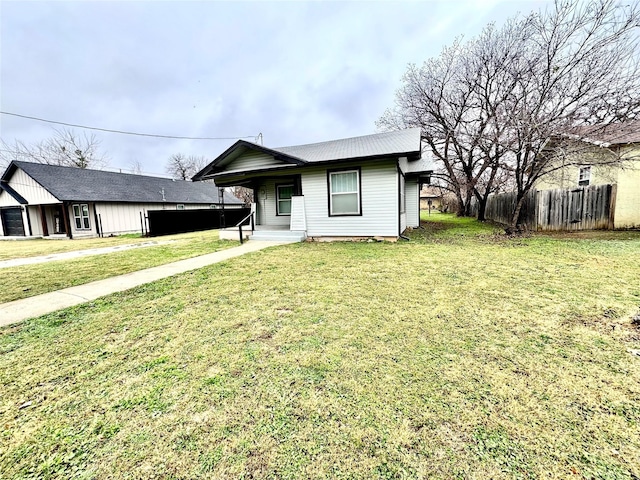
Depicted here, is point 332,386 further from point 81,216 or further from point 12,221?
point 12,221

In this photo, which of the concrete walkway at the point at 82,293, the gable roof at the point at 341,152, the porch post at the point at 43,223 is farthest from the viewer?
the porch post at the point at 43,223

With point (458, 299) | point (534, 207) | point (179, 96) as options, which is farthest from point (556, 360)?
point (179, 96)

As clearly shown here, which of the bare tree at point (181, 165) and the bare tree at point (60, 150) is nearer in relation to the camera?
the bare tree at point (60, 150)

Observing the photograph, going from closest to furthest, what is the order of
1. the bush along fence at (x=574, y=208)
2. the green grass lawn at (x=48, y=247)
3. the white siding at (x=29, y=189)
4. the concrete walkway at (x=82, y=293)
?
the concrete walkway at (x=82, y=293)
the green grass lawn at (x=48, y=247)
the bush along fence at (x=574, y=208)
the white siding at (x=29, y=189)

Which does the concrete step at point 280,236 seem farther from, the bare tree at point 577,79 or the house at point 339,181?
the bare tree at point 577,79

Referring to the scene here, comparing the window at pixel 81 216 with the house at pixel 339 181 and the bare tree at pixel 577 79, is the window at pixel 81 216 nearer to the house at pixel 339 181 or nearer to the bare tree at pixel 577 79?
the house at pixel 339 181

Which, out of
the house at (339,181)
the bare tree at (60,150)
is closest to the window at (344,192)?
the house at (339,181)

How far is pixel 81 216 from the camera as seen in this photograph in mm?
16938

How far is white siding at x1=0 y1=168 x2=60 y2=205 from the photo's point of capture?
1605 centimetres

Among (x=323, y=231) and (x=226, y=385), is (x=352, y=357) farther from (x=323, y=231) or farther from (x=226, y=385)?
(x=323, y=231)

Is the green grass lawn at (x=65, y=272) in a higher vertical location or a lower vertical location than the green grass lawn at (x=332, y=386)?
higher

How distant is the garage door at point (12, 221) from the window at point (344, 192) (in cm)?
2204

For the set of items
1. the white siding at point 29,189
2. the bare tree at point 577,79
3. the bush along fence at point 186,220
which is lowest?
the bush along fence at point 186,220

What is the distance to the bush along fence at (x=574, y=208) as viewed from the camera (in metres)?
10.6
